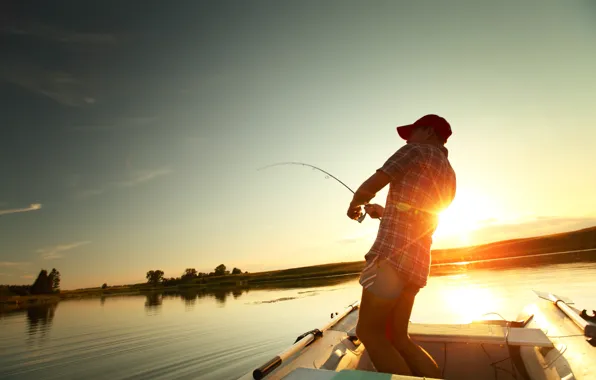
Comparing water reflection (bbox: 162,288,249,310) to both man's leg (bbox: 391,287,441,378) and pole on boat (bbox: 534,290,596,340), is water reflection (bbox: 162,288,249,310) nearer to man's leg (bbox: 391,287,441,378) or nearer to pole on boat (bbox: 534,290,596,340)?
pole on boat (bbox: 534,290,596,340)

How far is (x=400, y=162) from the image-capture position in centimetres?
244

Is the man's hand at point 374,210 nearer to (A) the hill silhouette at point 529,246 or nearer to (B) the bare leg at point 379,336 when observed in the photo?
(B) the bare leg at point 379,336

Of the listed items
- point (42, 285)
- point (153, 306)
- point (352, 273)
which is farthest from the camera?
point (42, 285)

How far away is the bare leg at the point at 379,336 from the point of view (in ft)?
7.85

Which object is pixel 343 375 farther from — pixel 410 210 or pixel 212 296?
pixel 212 296

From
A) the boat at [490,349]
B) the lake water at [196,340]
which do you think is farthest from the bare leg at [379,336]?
the lake water at [196,340]

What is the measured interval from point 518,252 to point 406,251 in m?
88.8

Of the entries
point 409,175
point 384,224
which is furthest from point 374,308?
point 409,175

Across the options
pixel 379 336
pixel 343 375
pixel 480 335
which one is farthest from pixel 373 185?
pixel 480 335

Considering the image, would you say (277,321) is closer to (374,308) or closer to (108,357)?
(108,357)

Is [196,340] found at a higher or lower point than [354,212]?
lower

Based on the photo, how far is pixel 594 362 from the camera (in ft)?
8.79

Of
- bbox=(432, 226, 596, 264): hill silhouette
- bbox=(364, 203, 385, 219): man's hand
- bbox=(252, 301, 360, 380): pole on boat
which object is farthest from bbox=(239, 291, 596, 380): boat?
bbox=(432, 226, 596, 264): hill silhouette

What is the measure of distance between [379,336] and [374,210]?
1.15 meters
